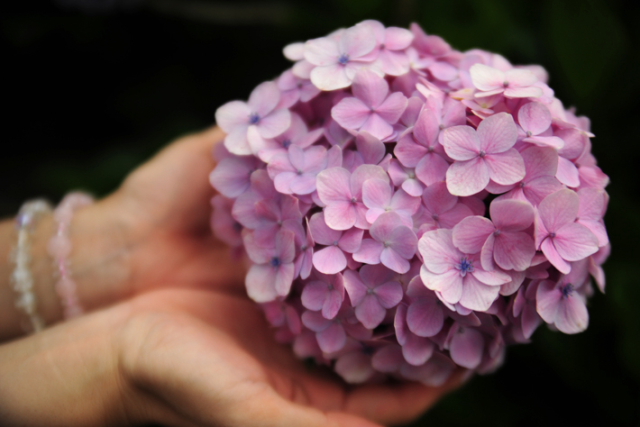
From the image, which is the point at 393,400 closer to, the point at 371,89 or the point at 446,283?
the point at 446,283

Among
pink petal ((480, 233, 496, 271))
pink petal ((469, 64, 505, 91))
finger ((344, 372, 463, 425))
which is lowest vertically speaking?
finger ((344, 372, 463, 425))

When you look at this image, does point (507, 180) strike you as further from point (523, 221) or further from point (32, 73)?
point (32, 73)

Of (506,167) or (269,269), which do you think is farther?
(269,269)

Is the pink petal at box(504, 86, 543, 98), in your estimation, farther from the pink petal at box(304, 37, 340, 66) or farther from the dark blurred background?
the dark blurred background

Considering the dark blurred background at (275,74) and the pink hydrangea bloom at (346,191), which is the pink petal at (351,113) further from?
the dark blurred background at (275,74)

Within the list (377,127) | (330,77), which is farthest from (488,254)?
(330,77)

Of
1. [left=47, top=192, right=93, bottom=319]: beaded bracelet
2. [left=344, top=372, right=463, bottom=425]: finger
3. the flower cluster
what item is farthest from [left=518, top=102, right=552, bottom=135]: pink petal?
[left=47, top=192, right=93, bottom=319]: beaded bracelet

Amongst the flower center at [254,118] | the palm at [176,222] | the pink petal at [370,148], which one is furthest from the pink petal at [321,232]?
the palm at [176,222]
